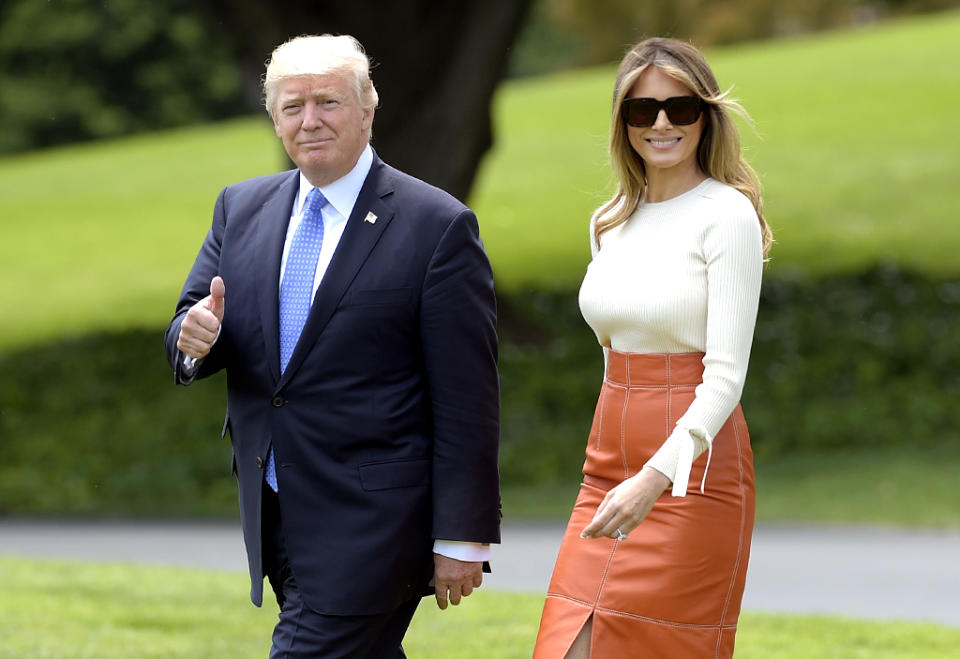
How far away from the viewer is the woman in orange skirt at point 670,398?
3.77 metres

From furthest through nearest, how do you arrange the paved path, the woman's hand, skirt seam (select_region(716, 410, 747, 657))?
the paved path < skirt seam (select_region(716, 410, 747, 657)) < the woman's hand

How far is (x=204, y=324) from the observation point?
3.77m

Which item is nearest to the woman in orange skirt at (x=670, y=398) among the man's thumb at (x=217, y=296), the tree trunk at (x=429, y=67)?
the man's thumb at (x=217, y=296)

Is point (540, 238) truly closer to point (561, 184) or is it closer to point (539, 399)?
point (561, 184)

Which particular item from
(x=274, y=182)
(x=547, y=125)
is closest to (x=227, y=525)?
(x=274, y=182)

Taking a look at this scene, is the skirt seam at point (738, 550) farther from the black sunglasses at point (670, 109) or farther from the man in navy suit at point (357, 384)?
the black sunglasses at point (670, 109)

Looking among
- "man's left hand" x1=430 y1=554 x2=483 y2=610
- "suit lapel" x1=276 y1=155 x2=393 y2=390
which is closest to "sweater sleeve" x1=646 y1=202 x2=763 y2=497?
"man's left hand" x1=430 y1=554 x2=483 y2=610

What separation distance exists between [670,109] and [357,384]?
1087 millimetres

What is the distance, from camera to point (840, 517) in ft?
35.8

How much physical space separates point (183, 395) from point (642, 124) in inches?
462

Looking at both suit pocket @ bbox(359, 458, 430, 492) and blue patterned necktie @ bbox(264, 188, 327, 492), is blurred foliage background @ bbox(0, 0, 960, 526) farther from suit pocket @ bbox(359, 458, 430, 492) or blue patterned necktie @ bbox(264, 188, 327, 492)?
suit pocket @ bbox(359, 458, 430, 492)

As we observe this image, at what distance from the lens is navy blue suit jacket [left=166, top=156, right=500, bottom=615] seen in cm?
387

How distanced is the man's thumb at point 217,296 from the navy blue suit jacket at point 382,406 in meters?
0.16

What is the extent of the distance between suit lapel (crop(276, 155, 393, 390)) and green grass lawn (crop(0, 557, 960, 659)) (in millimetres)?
3046
